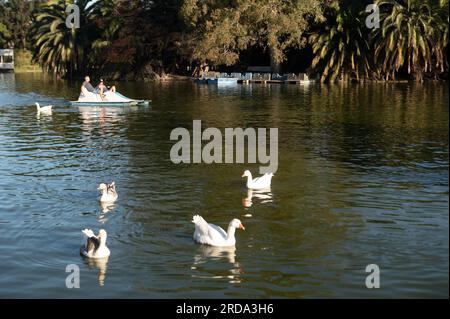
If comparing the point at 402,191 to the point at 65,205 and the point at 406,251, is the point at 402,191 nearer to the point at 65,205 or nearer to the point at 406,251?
the point at 406,251

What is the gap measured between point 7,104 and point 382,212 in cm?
3327

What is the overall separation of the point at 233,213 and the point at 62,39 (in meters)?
63.7

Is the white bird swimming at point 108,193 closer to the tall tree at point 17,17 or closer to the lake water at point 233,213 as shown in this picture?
the lake water at point 233,213

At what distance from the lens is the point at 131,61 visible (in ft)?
233

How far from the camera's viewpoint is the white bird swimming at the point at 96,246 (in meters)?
11.9

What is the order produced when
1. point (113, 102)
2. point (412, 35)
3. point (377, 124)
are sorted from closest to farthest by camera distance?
point (377, 124), point (113, 102), point (412, 35)

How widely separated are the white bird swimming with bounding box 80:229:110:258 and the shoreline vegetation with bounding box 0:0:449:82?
4176 cm

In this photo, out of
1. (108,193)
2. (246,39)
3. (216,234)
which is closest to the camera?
(216,234)

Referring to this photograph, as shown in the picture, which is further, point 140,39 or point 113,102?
point 140,39

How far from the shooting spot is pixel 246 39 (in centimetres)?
5950

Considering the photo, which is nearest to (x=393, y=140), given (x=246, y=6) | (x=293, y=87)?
(x=293, y=87)

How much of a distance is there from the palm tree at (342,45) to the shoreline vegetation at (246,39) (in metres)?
0.09

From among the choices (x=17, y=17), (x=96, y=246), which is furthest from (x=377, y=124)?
(x=17, y=17)

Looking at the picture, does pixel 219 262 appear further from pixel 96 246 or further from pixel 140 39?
pixel 140 39
